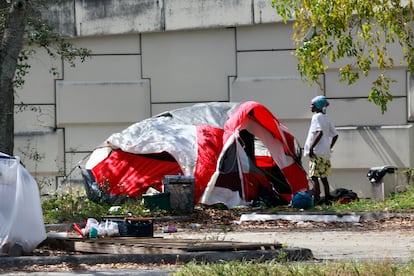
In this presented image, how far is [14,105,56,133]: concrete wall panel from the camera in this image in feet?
67.2

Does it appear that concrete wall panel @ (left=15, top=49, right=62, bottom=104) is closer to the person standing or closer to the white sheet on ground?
the person standing

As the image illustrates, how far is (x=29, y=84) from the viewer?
20.6 metres

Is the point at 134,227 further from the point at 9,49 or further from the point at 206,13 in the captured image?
the point at 206,13

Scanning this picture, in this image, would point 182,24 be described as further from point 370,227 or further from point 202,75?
point 370,227

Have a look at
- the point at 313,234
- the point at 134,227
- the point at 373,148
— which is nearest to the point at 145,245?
→ the point at 134,227

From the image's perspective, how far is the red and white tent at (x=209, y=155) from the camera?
57.8 ft

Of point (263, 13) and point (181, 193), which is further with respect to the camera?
point (263, 13)

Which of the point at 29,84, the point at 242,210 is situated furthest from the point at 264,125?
the point at 29,84

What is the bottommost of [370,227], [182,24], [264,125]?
[370,227]

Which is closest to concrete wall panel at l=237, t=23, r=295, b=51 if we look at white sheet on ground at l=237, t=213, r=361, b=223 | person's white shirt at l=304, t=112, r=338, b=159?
person's white shirt at l=304, t=112, r=338, b=159

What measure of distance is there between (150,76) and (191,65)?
855 millimetres

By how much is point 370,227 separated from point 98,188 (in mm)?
5183

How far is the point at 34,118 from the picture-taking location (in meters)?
20.6

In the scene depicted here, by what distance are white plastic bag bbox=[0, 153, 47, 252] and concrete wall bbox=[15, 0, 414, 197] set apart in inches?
351
